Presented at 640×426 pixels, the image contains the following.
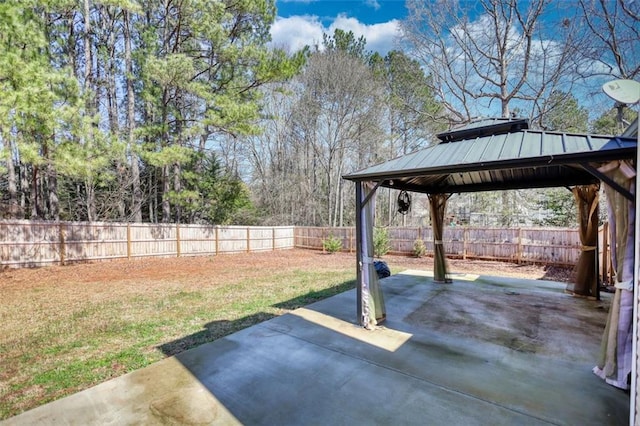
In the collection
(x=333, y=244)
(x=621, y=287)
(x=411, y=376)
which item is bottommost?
(x=333, y=244)

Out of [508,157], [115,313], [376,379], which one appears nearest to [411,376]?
[376,379]

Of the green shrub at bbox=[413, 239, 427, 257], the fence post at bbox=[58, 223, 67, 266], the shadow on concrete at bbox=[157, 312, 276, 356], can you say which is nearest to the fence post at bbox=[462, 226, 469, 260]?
the green shrub at bbox=[413, 239, 427, 257]

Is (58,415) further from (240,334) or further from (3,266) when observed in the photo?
(3,266)

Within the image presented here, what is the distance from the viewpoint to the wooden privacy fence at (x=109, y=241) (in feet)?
30.3

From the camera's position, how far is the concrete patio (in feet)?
8.07

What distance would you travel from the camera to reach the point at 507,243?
1145 cm

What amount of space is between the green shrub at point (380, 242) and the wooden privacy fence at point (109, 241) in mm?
6250

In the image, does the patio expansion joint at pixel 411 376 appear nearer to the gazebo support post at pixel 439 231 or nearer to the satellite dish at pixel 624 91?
the satellite dish at pixel 624 91

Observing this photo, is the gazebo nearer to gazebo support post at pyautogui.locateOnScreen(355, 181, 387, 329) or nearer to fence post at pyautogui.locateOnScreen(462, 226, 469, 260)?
gazebo support post at pyautogui.locateOnScreen(355, 181, 387, 329)

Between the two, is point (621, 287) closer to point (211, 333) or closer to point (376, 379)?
point (376, 379)

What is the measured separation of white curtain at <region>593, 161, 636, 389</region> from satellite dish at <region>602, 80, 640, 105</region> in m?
0.67

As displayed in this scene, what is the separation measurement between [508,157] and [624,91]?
1121 mm

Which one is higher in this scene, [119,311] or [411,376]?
[411,376]

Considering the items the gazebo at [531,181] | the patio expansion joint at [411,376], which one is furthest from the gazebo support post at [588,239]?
the patio expansion joint at [411,376]
